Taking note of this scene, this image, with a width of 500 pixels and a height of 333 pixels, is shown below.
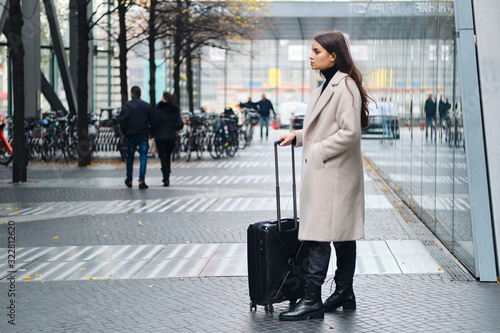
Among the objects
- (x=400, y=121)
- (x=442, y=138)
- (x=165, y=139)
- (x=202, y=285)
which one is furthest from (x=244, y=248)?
(x=165, y=139)

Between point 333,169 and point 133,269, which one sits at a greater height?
point 333,169

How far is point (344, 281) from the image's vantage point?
589 cm

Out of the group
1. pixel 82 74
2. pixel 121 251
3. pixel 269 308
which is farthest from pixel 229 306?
pixel 82 74

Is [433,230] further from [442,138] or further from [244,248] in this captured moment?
[244,248]

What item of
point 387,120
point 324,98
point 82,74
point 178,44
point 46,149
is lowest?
point 46,149

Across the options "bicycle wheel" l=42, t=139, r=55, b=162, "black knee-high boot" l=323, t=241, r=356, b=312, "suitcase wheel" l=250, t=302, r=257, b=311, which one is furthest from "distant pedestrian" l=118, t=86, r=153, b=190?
"black knee-high boot" l=323, t=241, r=356, b=312

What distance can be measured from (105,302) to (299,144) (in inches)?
71.9

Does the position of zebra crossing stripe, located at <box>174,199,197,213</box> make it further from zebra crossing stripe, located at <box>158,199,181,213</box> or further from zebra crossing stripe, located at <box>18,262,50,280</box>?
zebra crossing stripe, located at <box>18,262,50,280</box>

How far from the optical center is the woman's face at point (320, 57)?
18.9 ft

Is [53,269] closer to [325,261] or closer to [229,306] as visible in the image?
[229,306]

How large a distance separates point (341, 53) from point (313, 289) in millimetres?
1569

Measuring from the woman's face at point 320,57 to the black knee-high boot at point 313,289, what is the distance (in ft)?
3.91

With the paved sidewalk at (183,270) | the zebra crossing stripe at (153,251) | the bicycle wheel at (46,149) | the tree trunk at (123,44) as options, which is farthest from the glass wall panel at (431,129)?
the bicycle wheel at (46,149)

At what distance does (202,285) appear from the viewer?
22.5 feet
